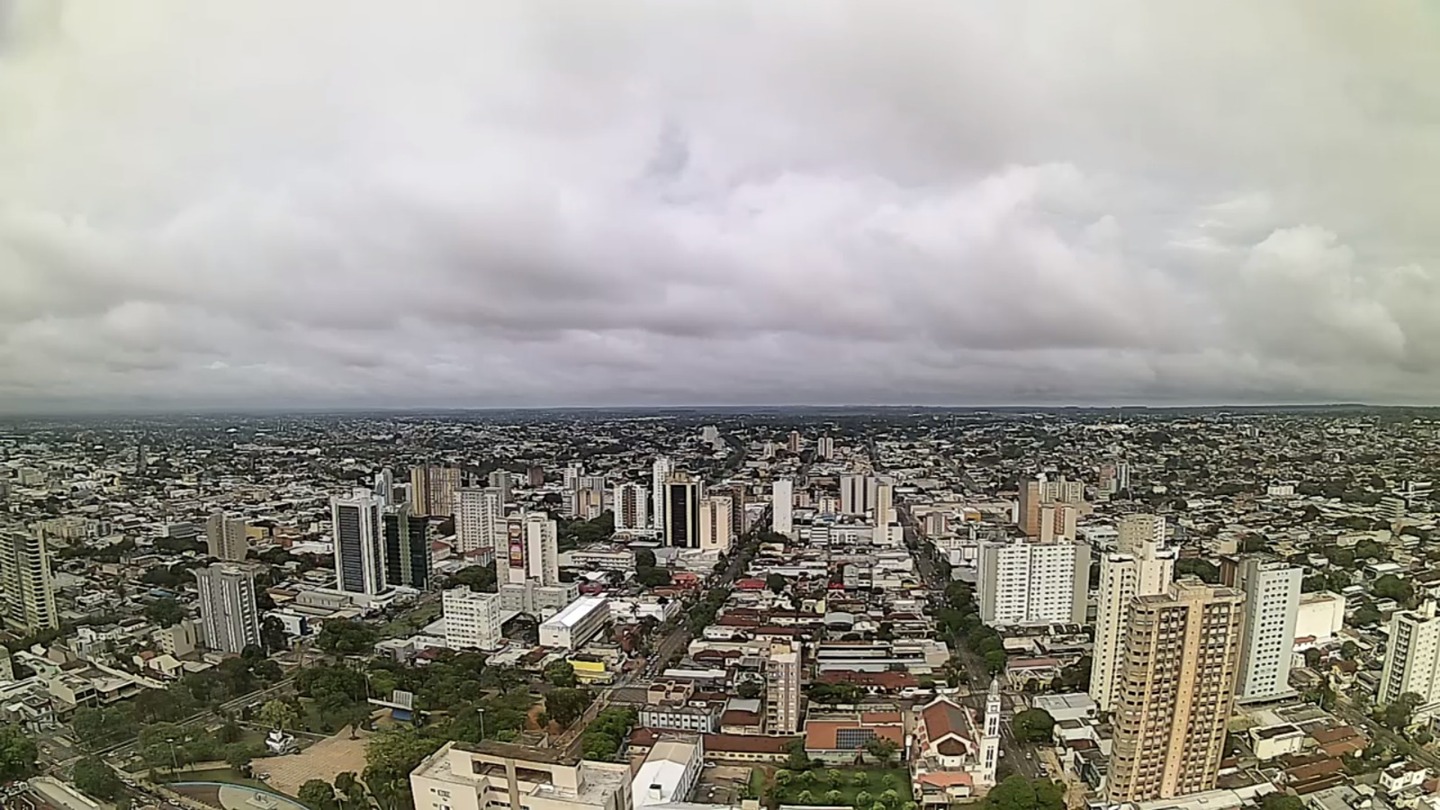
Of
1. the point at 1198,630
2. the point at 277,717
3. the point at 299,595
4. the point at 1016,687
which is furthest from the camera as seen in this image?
the point at 299,595

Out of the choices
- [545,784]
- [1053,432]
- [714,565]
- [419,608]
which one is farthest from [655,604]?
[1053,432]

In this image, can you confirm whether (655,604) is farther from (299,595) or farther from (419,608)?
(299,595)

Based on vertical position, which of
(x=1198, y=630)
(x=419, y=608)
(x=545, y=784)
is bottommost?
(x=419, y=608)

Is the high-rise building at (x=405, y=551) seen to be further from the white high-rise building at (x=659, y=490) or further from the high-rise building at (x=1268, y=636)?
the high-rise building at (x=1268, y=636)

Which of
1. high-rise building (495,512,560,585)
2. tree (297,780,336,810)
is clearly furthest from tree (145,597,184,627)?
tree (297,780,336,810)

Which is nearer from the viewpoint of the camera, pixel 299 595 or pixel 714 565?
pixel 299 595

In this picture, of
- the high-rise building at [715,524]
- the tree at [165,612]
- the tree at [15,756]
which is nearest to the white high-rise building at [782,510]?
the high-rise building at [715,524]
